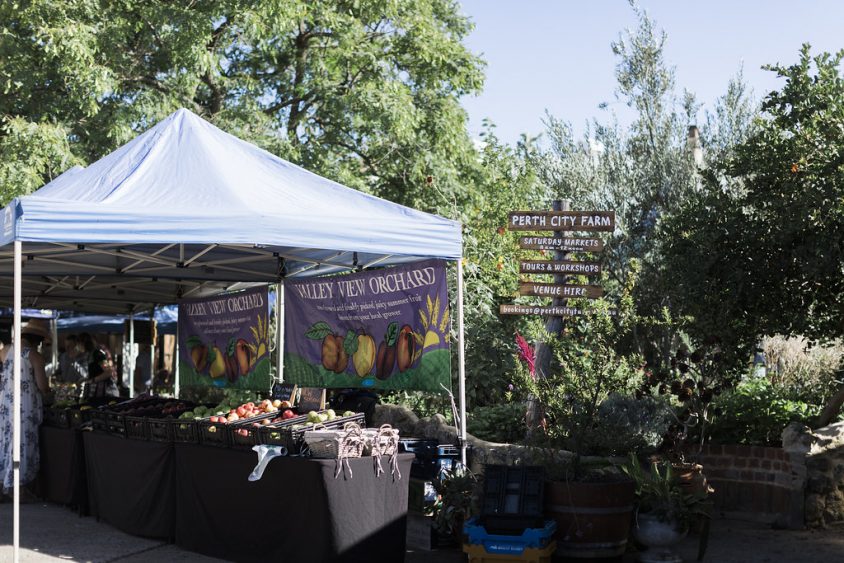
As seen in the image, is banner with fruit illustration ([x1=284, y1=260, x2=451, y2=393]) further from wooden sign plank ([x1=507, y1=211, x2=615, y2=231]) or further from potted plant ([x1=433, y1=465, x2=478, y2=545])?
wooden sign plank ([x1=507, y1=211, x2=615, y2=231])

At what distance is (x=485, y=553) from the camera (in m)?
6.55

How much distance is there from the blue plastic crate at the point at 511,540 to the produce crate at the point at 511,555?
15 mm

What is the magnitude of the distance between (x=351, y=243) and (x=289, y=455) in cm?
167

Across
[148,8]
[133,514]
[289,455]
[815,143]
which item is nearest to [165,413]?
[133,514]

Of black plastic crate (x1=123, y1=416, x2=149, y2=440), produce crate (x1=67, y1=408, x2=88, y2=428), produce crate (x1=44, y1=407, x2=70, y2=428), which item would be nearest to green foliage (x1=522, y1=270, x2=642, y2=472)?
black plastic crate (x1=123, y1=416, x2=149, y2=440)

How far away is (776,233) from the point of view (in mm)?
8242

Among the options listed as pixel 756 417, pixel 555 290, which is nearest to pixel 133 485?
pixel 555 290

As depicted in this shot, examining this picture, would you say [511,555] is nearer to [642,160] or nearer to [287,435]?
[287,435]

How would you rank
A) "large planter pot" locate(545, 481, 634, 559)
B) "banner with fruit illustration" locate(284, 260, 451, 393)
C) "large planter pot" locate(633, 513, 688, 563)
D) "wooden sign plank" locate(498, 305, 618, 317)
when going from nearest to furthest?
"large planter pot" locate(545, 481, 634, 559), "large planter pot" locate(633, 513, 688, 563), "banner with fruit illustration" locate(284, 260, 451, 393), "wooden sign plank" locate(498, 305, 618, 317)

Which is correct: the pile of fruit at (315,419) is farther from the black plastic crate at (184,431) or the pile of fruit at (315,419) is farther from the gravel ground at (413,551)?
the gravel ground at (413,551)

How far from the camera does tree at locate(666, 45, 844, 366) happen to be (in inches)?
313

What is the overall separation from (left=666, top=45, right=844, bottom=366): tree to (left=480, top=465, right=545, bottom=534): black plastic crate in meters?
2.74

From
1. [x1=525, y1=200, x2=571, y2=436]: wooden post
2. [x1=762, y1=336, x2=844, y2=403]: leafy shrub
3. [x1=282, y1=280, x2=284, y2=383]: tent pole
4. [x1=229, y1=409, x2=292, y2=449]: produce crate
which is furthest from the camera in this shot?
[x1=282, y1=280, x2=284, y2=383]: tent pole

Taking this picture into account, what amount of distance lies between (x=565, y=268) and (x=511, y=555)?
3466mm
